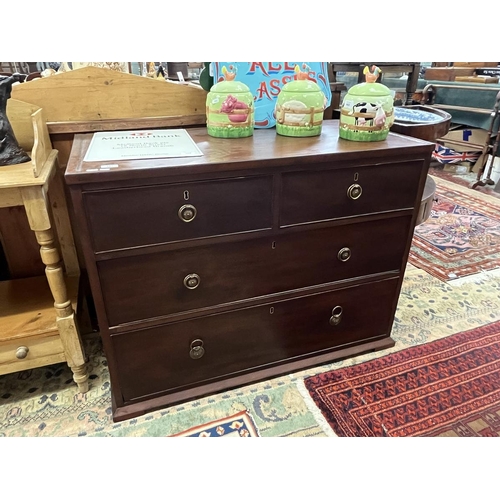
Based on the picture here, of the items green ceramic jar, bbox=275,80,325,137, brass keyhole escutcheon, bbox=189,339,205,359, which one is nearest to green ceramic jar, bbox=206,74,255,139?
green ceramic jar, bbox=275,80,325,137

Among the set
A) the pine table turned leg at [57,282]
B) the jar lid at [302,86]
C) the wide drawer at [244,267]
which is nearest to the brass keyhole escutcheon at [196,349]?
the wide drawer at [244,267]

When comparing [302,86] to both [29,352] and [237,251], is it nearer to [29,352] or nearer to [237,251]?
[237,251]

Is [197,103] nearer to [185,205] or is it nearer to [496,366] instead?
[185,205]

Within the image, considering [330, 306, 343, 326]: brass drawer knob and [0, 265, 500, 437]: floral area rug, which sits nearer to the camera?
[0, 265, 500, 437]: floral area rug

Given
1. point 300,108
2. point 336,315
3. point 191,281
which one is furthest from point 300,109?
point 336,315

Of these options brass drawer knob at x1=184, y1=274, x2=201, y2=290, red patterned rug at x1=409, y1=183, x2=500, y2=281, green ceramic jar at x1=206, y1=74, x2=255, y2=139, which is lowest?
red patterned rug at x1=409, y1=183, x2=500, y2=281

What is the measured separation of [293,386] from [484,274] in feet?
4.63

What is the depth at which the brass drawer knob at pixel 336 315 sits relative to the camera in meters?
1.43

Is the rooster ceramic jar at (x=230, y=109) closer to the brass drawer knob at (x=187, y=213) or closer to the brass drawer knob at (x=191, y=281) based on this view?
the brass drawer knob at (x=187, y=213)

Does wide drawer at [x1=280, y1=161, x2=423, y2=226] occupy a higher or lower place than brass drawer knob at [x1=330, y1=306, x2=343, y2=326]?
higher

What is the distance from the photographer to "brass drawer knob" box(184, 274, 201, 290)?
1.15m

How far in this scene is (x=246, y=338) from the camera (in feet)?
4.40

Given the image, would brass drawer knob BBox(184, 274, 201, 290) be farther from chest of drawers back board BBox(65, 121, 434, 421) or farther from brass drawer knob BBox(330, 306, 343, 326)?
brass drawer knob BBox(330, 306, 343, 326)

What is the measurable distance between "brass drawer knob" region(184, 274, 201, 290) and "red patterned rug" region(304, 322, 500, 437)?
1.98ft
